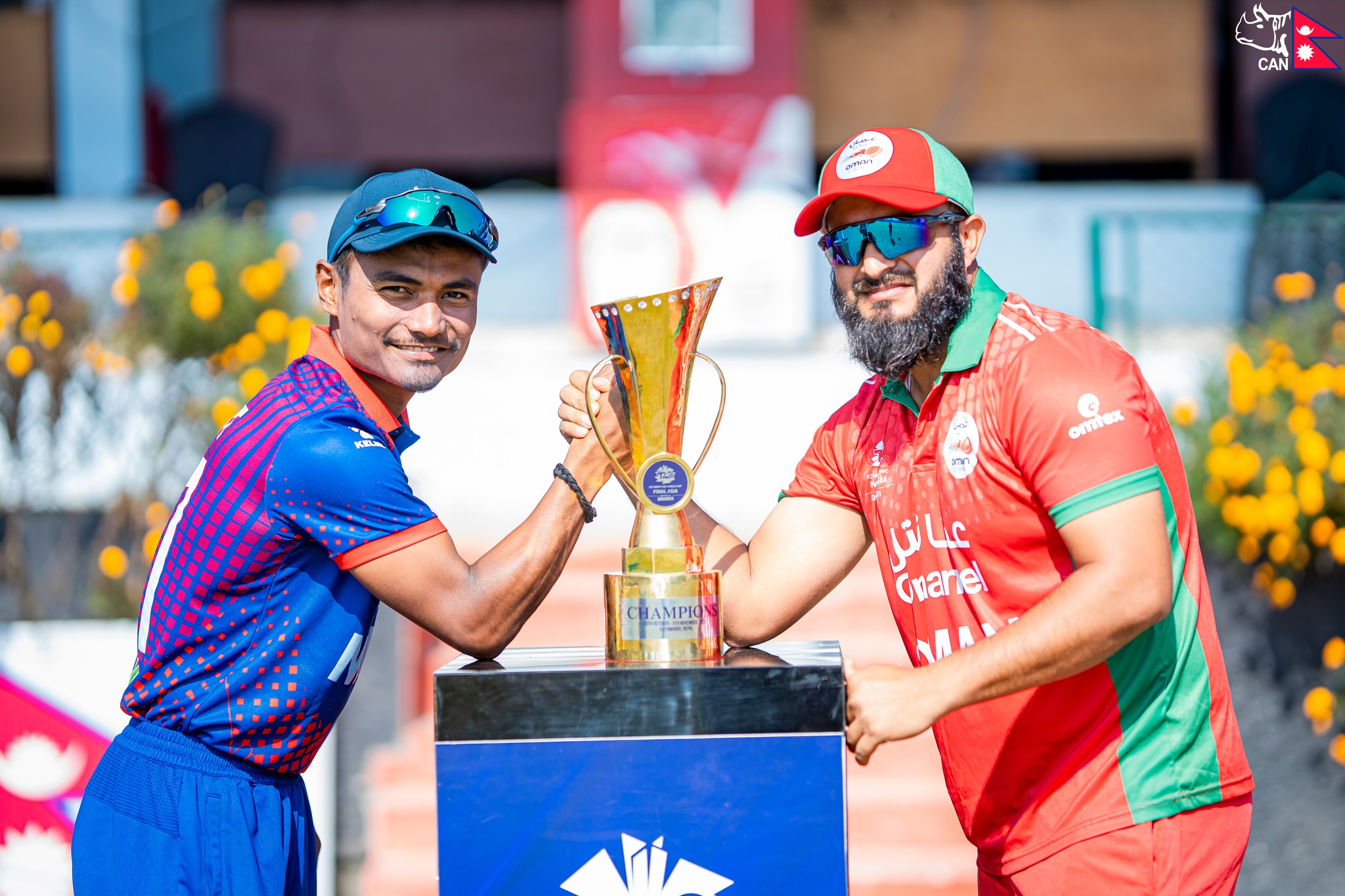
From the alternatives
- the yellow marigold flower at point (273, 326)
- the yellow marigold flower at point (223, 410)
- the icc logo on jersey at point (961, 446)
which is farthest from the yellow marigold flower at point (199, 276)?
the icc logo on jersey at point (961, 446)

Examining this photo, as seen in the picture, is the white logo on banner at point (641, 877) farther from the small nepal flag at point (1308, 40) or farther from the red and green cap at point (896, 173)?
the small nepal flag at point (1308, 40)

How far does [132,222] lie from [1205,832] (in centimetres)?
714

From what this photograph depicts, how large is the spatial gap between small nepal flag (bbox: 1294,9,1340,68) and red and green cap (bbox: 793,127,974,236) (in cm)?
570

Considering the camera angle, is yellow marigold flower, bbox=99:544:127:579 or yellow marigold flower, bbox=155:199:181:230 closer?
yellow marigold flower, bbox=99:544:127:579

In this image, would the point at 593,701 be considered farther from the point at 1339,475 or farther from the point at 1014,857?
the point at 1339,475

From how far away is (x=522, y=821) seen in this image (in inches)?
77.1

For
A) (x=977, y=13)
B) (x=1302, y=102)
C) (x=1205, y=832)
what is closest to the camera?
(x=1205, y=832)

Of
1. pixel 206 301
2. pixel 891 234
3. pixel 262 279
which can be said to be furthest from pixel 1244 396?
pixel 206 301

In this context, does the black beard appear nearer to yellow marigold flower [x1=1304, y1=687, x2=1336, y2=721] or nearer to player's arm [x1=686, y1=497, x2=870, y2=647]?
player's arm [x1=686, y1=497, x2=870, y2=647]

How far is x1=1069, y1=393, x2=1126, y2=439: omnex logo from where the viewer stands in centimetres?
199

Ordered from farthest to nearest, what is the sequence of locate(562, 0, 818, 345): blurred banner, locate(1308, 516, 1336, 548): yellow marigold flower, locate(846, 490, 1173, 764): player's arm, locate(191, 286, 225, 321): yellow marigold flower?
locate(562, 0, 818, 345): blurred banner, locate(191, 286, 225, 321): yellow marigold flower, locate(1308, 516, 1336, 548): yellow marigold flower, locate(846, 490, 1173, 764): player's arm

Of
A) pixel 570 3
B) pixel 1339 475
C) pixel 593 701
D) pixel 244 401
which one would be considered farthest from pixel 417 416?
pixel 593 701

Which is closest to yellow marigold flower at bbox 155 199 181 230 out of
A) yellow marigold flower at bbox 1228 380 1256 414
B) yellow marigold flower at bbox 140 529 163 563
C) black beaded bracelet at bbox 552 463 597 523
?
yellow marigold flower at bbox 140 529 163 563

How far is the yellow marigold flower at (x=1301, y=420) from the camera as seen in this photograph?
462cm
